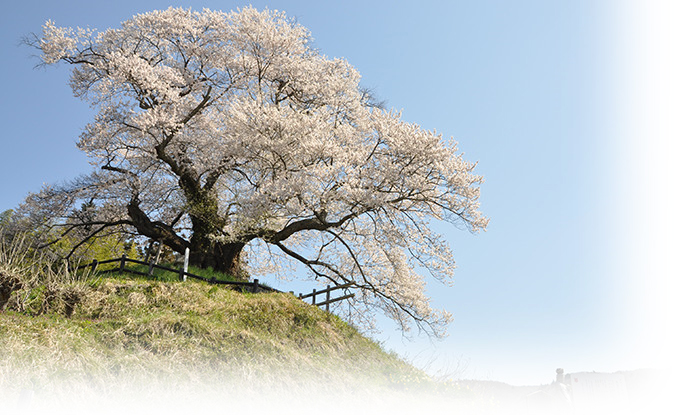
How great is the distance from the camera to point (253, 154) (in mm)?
14625

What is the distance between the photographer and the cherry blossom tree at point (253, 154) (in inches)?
529

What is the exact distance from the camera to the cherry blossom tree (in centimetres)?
1345

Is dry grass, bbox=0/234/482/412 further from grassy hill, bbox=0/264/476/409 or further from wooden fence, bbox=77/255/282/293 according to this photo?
wooden fence, bbox=77/255/282/293

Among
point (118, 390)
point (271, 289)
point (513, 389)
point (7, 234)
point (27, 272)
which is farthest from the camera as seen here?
point (7, 234)

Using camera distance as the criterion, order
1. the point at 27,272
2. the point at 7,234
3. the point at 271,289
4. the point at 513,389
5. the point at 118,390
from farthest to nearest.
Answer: the point at 7,234, the point at 271,289, the point at 513,389, the point at 27,272, the point at 118,390

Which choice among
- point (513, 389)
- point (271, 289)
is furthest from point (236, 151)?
point (513, 389)

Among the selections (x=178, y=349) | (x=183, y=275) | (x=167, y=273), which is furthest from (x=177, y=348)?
(x=167, y=273)

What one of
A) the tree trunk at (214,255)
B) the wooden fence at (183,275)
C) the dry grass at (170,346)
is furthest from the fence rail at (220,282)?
the tree trunk at (214,255)

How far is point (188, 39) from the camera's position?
16406 millimetres

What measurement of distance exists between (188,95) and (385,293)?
9.60 meters

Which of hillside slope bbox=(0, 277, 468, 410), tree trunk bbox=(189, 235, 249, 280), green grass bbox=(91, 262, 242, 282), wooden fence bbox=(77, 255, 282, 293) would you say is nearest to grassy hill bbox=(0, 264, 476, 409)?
hillside slope bbox=(0, 277, 468, 410)

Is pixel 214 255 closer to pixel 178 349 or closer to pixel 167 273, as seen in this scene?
pixel 167 273

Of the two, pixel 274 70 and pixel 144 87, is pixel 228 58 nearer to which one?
pixel 274 70

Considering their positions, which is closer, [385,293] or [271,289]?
[271,289]
